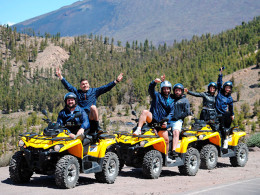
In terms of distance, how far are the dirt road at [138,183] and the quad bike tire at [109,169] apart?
16 centimetres

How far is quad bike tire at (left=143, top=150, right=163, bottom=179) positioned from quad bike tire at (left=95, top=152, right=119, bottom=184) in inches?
29.6

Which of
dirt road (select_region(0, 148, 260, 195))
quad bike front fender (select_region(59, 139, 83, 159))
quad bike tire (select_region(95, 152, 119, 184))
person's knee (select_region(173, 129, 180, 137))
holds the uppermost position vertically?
person's knee (select_region(173, 129, 180, 137))

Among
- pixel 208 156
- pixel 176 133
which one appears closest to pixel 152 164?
pixel 176 133

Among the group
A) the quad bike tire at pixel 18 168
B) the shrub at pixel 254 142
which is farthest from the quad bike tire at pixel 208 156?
the shrub at pixel 254 142

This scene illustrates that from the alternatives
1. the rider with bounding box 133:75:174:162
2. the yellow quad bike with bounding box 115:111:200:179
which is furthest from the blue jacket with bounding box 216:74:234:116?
the rider with bounding box 133:75:174:162

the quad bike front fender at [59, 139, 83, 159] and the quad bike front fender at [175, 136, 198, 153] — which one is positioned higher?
the quad bike front fender at [59, 139, 83, 159]

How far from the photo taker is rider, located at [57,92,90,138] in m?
9.13

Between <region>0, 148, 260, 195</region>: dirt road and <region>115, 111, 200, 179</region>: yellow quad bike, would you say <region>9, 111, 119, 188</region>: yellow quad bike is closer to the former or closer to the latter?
<region>0, 148, 260, 195</region>: dirt road

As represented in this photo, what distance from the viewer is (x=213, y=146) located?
40.8 feet

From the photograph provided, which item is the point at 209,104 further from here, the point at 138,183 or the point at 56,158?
the point at 56,158

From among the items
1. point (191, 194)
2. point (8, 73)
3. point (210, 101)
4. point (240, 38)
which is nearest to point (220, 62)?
point (240, 38)

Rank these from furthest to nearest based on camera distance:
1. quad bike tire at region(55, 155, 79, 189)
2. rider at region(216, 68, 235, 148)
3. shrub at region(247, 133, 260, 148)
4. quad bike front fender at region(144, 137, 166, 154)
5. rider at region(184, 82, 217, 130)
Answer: shrub at region(247, 133, 260, 148), rider at region(216, 68, 235, 148), rider at region(184, 82, 217, 130), quad bike front fender at region(144, 137, 166, 154), quad bike tire at region(55, 155, 79, 189)

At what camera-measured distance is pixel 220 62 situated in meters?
92.2

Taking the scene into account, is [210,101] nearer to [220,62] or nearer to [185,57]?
[220,62]
